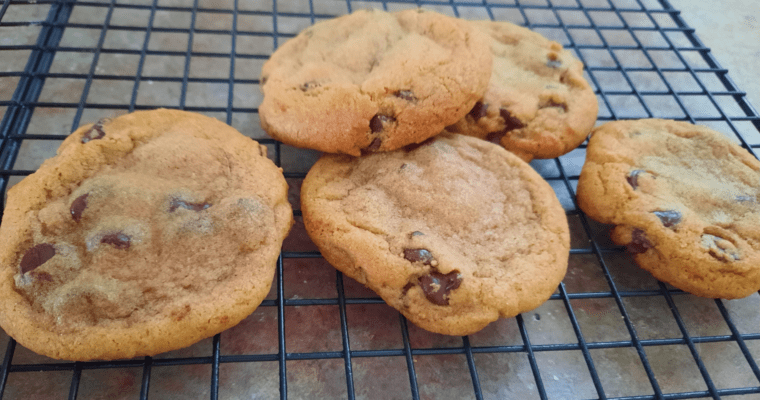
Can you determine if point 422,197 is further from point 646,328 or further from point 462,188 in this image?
point 646,328

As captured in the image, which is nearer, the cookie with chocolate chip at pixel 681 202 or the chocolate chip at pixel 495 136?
the cookie with chocolate chip at pixel 681 202

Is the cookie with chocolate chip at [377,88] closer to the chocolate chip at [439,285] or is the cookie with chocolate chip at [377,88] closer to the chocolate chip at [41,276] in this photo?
the chocolate chip at [439,285]

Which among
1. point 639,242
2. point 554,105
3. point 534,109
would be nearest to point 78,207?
point 534,109

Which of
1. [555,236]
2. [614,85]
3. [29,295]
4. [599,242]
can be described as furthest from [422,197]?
[614,85]

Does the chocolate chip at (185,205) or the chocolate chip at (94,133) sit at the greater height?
the chocolate chip at (94,133)

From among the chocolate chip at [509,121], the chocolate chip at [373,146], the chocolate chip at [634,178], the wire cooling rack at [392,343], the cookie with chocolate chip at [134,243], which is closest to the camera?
the cookie with chocolate chip at [134,243]

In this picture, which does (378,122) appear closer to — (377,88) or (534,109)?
(377,88)

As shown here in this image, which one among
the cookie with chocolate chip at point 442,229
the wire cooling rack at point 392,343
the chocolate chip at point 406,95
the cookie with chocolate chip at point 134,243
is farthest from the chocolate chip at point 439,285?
the chocolate chip at point 406,95
